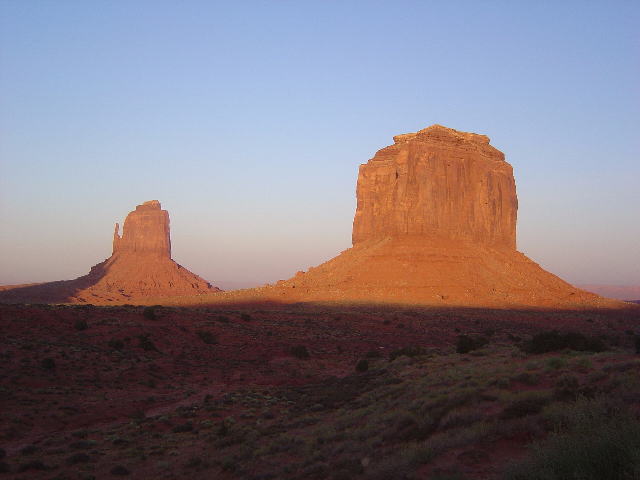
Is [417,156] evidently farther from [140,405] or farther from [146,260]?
[146,260]

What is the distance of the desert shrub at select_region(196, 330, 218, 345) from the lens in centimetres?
3491

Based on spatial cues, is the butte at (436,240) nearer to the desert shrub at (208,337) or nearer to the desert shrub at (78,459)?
the desert shrub at (208,337)

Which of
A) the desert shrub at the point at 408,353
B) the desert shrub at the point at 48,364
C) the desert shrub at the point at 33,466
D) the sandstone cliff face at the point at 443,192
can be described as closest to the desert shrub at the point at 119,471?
the desert shrub at the point at 33,466

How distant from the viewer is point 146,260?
5310 inches

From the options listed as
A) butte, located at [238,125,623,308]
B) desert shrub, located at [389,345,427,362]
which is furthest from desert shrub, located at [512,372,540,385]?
butte, located at [238,125,623,308]

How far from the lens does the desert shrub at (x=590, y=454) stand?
19.5 feet

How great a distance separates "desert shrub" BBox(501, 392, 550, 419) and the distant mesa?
8832cm

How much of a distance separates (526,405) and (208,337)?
90.5ft

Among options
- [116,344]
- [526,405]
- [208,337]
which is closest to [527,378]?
[526,405]

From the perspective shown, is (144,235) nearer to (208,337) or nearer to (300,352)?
(208,337)

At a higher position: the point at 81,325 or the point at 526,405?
the point at 526,405

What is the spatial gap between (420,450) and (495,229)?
273 feet

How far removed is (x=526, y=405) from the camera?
391 inches

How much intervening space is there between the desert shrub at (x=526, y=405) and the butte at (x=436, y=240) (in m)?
53.1
